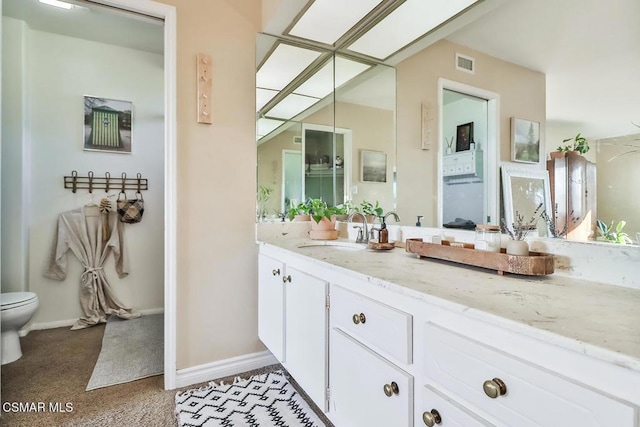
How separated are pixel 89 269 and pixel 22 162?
104 cm

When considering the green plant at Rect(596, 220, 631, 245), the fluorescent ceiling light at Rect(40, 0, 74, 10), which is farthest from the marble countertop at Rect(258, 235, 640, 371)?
the fluorescent ceiling light at Rect(40, 0, 74, 10)

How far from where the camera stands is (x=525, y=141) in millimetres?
1111

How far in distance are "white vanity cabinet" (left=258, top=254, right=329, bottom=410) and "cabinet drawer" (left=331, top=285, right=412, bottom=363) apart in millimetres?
109

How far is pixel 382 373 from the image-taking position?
977 mm

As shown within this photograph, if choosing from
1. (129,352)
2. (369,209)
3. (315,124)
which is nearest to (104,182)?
(129,352)

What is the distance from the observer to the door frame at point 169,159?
1855 mm

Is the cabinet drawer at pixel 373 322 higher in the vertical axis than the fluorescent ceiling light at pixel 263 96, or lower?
lower

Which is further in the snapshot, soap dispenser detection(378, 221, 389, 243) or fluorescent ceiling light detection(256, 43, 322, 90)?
fluorescent ceiling light detection(256, 43, 322, 90)

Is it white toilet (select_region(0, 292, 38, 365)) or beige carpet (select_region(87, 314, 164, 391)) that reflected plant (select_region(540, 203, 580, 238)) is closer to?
beige carpet (select_region(87, 314, 164, 391))

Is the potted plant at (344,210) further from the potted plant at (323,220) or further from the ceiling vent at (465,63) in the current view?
the ceiling vent at (465,63)

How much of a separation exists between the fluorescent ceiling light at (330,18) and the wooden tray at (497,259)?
4.80 ft

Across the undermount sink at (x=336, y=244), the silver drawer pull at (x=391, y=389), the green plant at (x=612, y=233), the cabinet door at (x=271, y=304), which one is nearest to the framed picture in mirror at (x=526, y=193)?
Result: the green plant at (x=612, y=233)

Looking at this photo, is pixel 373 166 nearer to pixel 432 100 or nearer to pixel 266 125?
pixel 432 100

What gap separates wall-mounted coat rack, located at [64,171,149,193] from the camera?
2949 millimetres
